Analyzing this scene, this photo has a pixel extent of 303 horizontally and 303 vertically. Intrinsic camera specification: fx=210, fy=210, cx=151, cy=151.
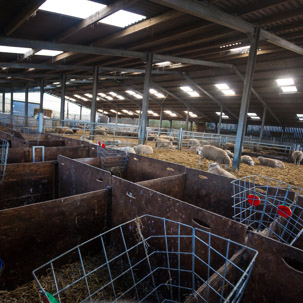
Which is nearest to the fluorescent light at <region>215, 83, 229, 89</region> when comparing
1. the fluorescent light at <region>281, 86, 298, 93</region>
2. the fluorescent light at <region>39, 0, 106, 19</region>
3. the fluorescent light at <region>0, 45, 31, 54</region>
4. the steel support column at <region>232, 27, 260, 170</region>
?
the fluorescent light at <region>281, 86, 298, 93</region>

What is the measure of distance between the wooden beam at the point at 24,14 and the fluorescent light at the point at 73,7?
1.21 feet

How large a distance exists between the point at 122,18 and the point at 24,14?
311 centimetres

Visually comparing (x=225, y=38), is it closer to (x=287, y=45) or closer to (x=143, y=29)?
(x=287, y=45)

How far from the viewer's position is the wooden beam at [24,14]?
586 centimetres

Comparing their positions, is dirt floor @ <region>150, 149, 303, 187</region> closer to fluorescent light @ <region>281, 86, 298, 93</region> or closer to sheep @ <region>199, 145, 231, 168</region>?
sheep @ <region>199, 145, 231, 168</region>

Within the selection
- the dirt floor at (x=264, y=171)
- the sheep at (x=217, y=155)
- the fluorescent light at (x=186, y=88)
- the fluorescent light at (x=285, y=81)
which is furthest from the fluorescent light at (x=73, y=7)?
the fluorescent light at (x=186, y=88)

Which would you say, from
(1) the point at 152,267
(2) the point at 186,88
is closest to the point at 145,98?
(2) the point at 186,88

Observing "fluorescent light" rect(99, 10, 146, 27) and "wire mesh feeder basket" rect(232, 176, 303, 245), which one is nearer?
"wire mesh feeder basket" rect(232, 176, 303, 245)

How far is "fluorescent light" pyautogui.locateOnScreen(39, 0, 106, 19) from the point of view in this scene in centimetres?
623

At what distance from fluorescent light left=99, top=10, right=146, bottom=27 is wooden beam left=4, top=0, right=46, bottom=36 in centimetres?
230

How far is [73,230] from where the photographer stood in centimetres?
242

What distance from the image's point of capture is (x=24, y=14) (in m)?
6.40

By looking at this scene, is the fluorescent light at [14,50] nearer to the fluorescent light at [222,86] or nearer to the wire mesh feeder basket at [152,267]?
the wire mesh feeder basket at [152,267]

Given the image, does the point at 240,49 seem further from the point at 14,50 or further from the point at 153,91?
the point at 153,91
